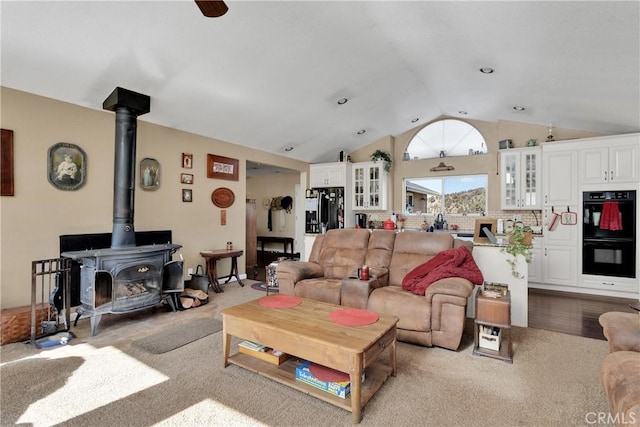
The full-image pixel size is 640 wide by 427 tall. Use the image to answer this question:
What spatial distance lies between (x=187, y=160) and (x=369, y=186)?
3639 mm

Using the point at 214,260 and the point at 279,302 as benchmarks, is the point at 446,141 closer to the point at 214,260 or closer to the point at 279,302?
the point at 214,260

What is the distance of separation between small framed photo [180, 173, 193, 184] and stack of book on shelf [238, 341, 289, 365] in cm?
307

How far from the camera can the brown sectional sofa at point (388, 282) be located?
2.70 metres

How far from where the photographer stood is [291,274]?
3525 millimetres

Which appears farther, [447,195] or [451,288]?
[447,195]

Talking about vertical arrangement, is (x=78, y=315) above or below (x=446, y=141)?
below

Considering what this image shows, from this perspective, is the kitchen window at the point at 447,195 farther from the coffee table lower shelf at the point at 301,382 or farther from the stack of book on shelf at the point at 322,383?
the stack of book on shelf at the point at 322,383

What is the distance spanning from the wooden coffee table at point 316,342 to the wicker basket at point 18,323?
2.03 metres

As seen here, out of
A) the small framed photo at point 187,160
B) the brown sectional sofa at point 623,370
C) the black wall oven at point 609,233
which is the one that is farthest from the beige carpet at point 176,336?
the black wall oven at point 609,233

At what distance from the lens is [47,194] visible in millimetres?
3383

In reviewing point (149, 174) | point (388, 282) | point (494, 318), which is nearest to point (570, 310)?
point (494, 318)

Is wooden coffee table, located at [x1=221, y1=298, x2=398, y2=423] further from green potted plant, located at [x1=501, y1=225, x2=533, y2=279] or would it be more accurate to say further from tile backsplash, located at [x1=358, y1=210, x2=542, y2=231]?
tile backsplash, located at [x1=358, y1=210, x2=542, y2=231]

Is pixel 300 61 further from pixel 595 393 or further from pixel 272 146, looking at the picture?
pixel 595 393

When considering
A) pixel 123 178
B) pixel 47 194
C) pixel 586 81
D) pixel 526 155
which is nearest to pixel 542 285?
pixel 526 155
